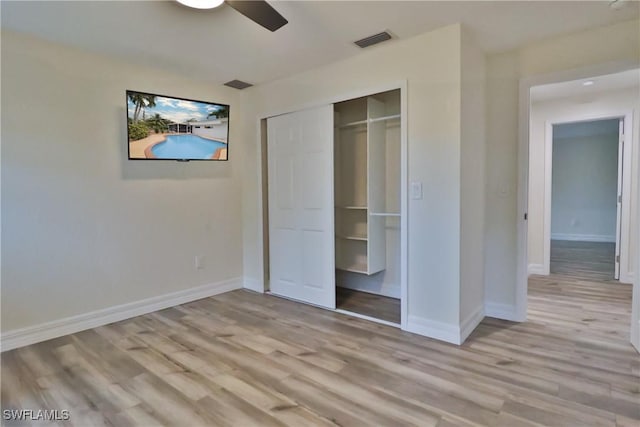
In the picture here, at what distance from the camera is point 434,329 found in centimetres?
275

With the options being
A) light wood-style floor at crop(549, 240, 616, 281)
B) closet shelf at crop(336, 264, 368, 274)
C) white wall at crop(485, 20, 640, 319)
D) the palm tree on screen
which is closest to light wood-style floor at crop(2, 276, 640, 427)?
white wall at crop(485, 20, 640, 319)

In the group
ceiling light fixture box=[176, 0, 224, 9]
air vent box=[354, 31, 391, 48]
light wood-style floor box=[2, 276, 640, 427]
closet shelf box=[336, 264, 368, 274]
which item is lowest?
light wood-style floor box=[2, 276, 640, 427]

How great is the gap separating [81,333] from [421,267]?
2972 millimetres

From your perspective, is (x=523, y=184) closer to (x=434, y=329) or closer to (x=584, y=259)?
(x=434, y=329)

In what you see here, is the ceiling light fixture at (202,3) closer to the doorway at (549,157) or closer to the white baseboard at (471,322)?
the doorway at (549,157)

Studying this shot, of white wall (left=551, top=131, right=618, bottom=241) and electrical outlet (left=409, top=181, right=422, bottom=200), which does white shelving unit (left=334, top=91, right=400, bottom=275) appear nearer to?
electrical outlet (left=409, top=181, right=422, bottom=200)

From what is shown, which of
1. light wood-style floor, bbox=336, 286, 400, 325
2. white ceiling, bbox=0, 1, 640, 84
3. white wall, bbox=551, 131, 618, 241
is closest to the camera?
white ceiling, bbox=0, 1, 640, 84

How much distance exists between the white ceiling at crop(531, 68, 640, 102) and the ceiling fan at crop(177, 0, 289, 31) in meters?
3.00

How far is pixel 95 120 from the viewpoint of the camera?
3061 millimetres

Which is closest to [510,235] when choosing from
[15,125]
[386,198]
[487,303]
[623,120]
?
[487,303]

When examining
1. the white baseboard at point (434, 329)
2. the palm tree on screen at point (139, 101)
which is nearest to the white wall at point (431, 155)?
the white baseboard at point (434, 329)

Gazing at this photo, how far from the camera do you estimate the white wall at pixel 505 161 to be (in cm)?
295

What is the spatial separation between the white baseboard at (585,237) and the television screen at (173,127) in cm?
800

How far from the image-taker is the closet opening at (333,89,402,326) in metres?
3.50
